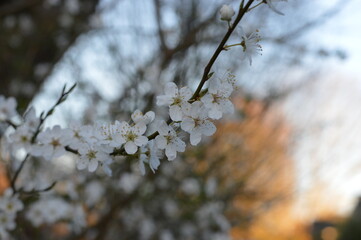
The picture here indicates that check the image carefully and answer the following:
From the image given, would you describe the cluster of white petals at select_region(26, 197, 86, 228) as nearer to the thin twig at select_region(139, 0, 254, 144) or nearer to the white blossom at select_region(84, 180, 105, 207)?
the white blossom at select_region(84, 180, 105, 207)

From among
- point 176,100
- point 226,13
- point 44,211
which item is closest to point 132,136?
point 176,100

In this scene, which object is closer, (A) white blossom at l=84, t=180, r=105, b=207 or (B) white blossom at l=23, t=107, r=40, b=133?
(B) white blossom at l=23, t=107, r=40, b=133

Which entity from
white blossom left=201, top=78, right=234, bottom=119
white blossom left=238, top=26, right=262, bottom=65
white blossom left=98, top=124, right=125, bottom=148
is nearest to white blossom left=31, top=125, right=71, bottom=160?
white blossom left=98, top=124, right=125, bottom=148

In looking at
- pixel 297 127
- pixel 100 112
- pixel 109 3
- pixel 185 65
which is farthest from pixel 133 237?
pixel 297 127

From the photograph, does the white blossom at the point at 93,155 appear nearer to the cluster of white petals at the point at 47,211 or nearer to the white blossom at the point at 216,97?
the white blossom at the point at 216,97

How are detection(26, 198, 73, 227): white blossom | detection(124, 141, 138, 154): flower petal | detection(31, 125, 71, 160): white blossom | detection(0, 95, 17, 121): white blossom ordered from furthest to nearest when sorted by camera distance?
detection(26, 198, 73, 227): white blossom
detection(0, 95, 17, 121): white blossom
detection(31, 125, 71, 160): white blossom
detection(124, 141, 138, 154): flower petal

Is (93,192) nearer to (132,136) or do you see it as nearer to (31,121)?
(31,121)
